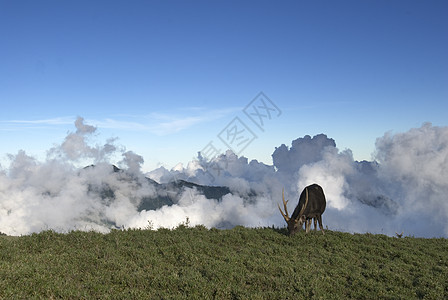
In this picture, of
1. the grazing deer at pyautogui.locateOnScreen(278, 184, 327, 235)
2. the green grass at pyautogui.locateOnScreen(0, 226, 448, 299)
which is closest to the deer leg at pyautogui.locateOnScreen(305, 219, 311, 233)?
the grazing deer at pyautogui.locateOnScreen(278, 184, 327, 235)

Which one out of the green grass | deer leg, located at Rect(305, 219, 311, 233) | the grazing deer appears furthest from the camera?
deer leg, located at Rect(305, 219, 311, 233)

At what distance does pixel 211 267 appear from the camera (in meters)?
10.9

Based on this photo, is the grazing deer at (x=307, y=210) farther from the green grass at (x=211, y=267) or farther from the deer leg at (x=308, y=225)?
the green grass at (x=211, y=267)

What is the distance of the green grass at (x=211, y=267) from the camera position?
895 cm

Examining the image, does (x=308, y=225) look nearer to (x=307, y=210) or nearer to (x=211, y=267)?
(x=307, y=210)

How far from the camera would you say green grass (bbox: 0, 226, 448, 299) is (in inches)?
352

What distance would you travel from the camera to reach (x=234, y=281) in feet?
32.3

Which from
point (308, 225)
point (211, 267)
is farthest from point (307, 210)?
point (211, 267)

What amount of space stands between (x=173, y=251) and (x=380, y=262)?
8.99m

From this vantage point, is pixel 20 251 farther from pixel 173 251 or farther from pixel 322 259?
pixel 322 259

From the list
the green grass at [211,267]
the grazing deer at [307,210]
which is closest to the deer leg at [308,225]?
the grazing deer at [307,210]

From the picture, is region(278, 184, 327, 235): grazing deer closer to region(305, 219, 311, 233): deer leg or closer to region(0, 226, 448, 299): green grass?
region(305, 219, 311, 233): deer leg

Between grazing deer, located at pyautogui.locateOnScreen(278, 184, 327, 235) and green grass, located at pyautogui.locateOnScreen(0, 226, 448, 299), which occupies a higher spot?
grazing deer, located at pyautogui.locateOnScreen(278, 184, 327, 235)

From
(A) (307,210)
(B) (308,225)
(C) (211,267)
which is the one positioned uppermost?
(A) (307,210)
